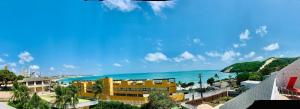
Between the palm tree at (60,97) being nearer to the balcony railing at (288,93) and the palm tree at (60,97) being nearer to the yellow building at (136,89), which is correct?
the yellow building at (136,89)

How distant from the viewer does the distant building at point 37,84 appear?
45.6 metres

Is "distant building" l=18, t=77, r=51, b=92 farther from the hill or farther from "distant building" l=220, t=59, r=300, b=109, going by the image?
"distant building" l=220, t=59, r=300, b=109

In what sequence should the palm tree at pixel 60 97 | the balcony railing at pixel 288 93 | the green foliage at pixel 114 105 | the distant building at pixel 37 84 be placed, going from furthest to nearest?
the distant building at pixel 37 84, the palm tree at pixel 60 97, the green foliage at pixel 114 105, the balcony railing at pixel 288 93

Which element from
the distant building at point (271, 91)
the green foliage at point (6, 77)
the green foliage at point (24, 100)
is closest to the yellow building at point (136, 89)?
the green foliage at point (24, 100)

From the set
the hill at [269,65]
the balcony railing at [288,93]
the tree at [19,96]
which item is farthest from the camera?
the hill at [269,65]

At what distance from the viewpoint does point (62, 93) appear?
29.2m

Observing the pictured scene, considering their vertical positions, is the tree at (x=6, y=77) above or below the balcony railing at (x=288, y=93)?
above

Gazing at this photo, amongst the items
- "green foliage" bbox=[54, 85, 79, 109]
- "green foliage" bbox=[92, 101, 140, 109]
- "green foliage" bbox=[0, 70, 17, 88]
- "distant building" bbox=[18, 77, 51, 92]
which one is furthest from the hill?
"green foliage" bbox=[0, 70, 17, 88]

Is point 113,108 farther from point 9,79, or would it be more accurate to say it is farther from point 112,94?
point 9,79

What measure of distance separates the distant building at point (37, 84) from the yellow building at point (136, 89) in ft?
29.8

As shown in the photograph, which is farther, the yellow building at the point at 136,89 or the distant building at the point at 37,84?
the distant building at the point at 37,84

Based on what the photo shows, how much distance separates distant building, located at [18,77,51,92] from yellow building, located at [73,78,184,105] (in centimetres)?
908

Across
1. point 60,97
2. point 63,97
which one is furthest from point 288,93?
point 60,97

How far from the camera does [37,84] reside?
154 feet
